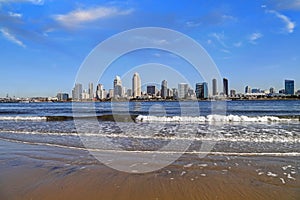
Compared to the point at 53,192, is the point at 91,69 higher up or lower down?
higher up

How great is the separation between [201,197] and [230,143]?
580cm

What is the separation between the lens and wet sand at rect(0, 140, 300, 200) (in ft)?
15.2

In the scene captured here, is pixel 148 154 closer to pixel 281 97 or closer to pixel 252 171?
pixel 252 171

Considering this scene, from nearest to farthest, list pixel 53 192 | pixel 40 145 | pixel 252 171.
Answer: pixel 53 192 → pixel 252 171 → pixel 40 145

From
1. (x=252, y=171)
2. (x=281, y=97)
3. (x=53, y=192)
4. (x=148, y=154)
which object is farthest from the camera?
(x=281, y=97)

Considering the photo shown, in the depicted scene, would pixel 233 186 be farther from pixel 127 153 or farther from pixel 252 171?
pixel 127 153

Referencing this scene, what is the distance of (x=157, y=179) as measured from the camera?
552 centimetres

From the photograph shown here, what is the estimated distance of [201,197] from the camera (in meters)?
4.53

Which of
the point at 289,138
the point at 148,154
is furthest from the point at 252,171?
the point at 289,138

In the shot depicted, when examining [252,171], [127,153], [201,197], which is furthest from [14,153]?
[252,171]

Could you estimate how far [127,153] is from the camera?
8.40m

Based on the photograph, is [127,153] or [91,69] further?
[91,69]

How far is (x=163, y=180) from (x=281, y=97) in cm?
9257

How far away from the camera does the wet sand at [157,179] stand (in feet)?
15.2
